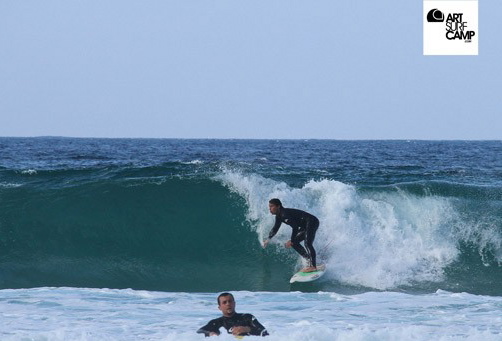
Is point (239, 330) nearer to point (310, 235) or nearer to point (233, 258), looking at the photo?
point (310, 235)

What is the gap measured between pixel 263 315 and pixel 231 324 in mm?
2122

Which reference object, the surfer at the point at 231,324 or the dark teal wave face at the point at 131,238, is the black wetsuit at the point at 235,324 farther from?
the dark teal wave face at the point at 131,238

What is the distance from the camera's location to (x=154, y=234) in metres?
17.0

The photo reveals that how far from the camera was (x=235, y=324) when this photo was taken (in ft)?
28.2

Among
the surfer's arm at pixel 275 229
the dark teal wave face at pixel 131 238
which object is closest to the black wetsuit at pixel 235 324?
the surfer's arm at pixel 275 229

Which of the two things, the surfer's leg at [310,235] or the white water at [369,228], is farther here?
the white water at [369,228]

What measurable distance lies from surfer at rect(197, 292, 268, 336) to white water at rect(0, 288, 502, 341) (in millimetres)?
144

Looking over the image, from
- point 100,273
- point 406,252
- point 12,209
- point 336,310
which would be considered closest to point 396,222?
point 406,252

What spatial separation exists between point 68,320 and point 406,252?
7.46 metres

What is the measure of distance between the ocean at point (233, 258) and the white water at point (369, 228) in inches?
1.3

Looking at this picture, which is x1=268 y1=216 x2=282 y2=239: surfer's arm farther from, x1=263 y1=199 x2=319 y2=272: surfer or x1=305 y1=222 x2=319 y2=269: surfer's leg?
x1=305 y1=222 x2=319 y2=269: surfer's leg

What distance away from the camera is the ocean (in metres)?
10.2

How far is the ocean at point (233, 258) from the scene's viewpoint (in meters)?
10.2

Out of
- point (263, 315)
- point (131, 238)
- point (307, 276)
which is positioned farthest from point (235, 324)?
point (131, 238)
